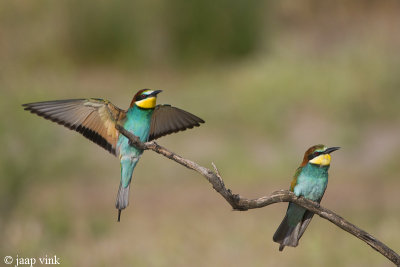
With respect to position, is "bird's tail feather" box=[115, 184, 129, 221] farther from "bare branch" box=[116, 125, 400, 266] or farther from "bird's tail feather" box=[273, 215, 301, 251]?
"bird's tail feather" box=[273, 215, 301, 251]

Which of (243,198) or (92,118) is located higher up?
(92,118)

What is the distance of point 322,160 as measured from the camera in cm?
262

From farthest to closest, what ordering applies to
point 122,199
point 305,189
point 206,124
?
point 206,124 < point 305,189 < point 122,199

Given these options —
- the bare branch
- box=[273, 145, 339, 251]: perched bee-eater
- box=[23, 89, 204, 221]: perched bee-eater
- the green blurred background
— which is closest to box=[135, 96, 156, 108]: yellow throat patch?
box=[23, 89, 204, 221]: perched bee-eater

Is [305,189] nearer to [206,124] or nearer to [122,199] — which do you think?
[122,199]

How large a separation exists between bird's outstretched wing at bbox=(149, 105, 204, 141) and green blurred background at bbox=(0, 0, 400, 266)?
185 cm

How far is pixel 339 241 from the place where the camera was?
498 cm

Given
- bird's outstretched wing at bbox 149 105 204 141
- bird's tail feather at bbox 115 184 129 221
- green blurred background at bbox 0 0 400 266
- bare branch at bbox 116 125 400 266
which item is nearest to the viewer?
bare branch at bbox 116 125 400 266

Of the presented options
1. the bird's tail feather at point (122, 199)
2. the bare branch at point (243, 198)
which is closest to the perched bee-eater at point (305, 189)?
the bare branch at point (243, 198)

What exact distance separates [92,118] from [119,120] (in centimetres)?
12

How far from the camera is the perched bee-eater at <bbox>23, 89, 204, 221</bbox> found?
92.0 inches

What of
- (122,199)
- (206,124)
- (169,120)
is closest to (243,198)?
(122,199)

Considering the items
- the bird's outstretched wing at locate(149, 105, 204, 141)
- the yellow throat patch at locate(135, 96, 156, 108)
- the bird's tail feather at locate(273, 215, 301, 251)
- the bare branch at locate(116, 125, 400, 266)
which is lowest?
the bird's tail feather at locate(273, 215, 301, 251)

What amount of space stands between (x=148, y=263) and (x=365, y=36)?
5.29 meters
